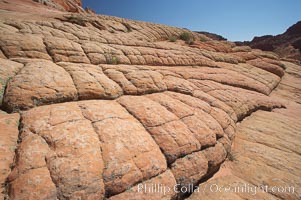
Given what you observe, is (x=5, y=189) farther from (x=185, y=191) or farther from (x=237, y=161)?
(x=237, y=161)

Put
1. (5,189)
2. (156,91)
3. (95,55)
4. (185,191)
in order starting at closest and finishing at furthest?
(5,189) < (185,191) < (156,91) < (95,55)

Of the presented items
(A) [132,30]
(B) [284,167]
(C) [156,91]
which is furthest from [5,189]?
(A) [132,30]

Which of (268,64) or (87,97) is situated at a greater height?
(268,64)

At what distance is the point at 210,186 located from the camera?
4.34 m

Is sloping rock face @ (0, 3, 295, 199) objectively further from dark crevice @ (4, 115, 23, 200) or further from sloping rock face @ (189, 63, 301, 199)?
sloping rock face @ (189, 63, 301, 199)

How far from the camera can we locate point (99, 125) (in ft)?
13.9

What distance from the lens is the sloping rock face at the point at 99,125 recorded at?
10.1 ft

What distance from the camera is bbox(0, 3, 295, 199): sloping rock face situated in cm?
308

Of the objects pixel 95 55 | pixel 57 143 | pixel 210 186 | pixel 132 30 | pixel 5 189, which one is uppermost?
pixel 132 30

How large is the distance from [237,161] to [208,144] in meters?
1.18
